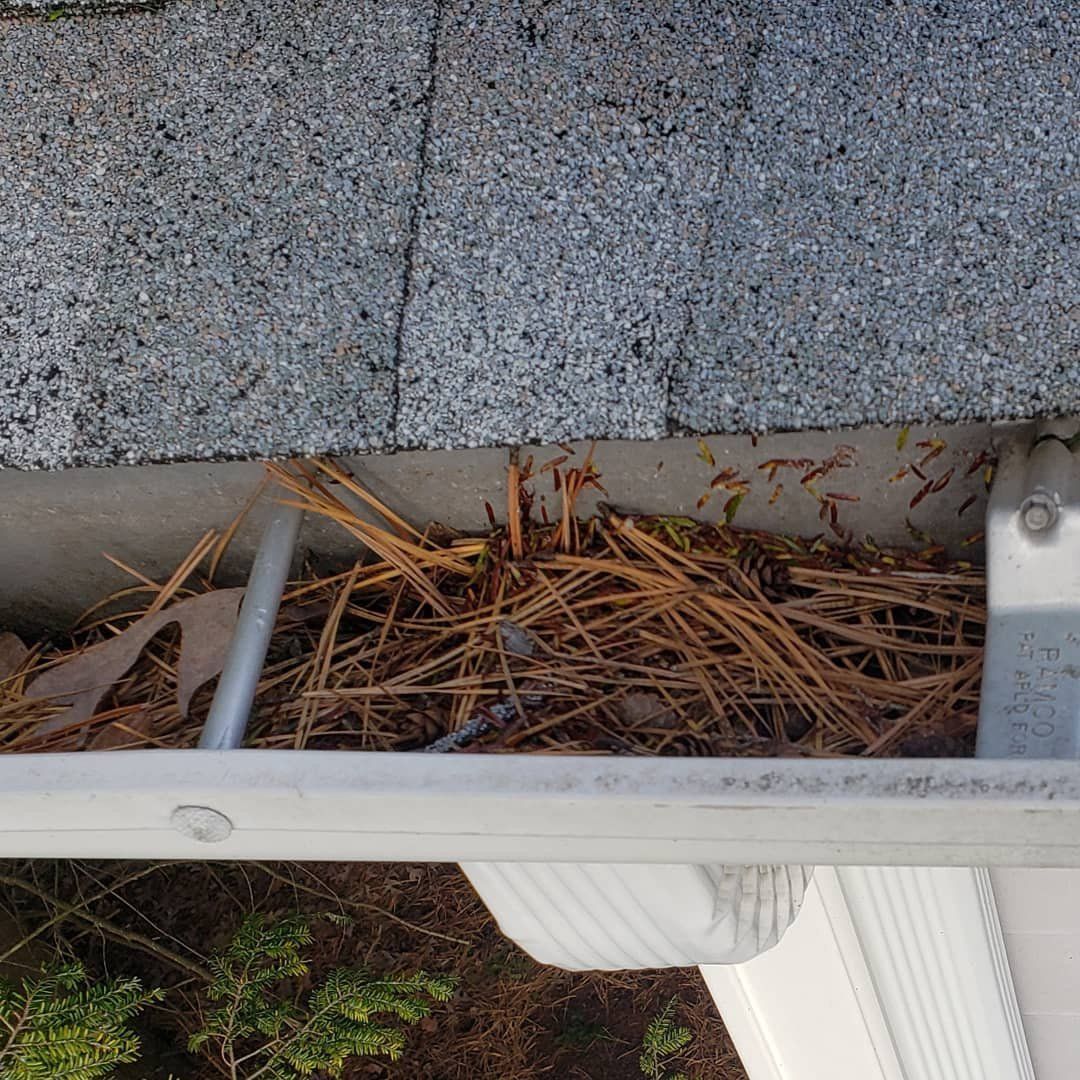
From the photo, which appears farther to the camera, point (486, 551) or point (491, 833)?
point (486, 551)

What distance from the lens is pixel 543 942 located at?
1.37m

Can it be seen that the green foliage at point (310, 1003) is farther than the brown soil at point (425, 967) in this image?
No

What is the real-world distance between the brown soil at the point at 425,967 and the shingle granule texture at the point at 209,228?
225cm

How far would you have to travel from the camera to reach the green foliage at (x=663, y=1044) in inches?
117

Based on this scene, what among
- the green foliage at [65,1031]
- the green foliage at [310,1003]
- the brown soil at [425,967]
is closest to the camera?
the green foliage at [65,1031]

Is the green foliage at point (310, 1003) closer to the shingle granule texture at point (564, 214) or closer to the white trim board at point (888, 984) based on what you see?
the white trim board at point (888, 984)

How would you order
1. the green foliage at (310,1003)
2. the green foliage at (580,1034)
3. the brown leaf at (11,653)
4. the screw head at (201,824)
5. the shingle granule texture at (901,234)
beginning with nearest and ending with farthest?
the shingle granule texture at (901,234) < the screw head at (201,824) < the brown leaf at (11,653) < the green foliage at (310,1003) < the green foliage at (580,1034)

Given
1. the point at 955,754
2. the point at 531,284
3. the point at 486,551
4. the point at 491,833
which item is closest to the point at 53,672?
the point at 486,551

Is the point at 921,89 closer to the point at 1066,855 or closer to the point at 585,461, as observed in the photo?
the point at 585,461

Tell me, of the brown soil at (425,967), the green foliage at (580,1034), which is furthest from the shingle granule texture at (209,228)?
the green foliage at (580,1034)

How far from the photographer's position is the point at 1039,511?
2.78ft

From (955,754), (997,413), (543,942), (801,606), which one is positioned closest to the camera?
(997,413)

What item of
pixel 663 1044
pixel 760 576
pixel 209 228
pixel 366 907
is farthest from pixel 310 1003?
pixel 209 228

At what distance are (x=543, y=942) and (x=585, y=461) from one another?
696 mm
